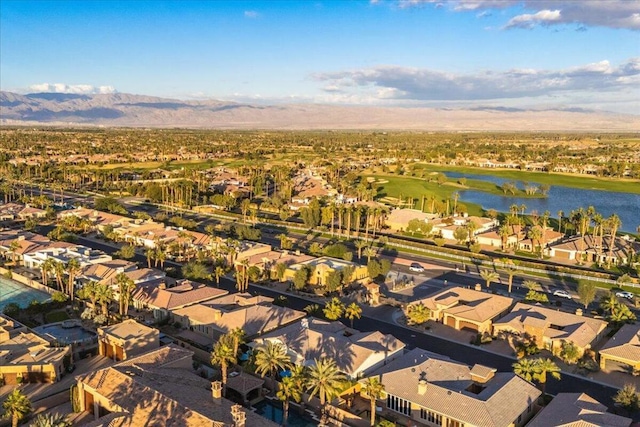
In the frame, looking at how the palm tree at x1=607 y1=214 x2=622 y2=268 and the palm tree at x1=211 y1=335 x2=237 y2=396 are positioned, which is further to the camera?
the palm tree at x1=607 y1=214 x2=622 y2=268

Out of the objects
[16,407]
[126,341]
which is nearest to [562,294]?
[126,341]

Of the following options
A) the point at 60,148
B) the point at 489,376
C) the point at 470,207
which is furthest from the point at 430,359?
the point at 60,148

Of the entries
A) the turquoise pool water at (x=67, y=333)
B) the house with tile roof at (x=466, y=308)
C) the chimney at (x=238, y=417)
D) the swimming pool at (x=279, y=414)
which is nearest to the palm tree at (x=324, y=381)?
the swimming pool at (x=279, y=414)

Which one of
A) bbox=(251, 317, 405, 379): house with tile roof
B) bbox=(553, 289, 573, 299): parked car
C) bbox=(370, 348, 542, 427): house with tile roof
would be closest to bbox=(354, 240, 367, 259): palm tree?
bbox=(553, 289, 573, 299): parked car

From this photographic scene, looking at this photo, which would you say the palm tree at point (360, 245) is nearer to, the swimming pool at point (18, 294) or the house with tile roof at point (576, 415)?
the swimming pool at point (18, 294)

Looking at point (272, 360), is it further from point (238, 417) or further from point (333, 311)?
point (333, 311)

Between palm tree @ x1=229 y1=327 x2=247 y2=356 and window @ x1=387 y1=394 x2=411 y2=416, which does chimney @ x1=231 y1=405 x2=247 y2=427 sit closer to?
window @ x1=387 y1=394 x2=411 y2=416
